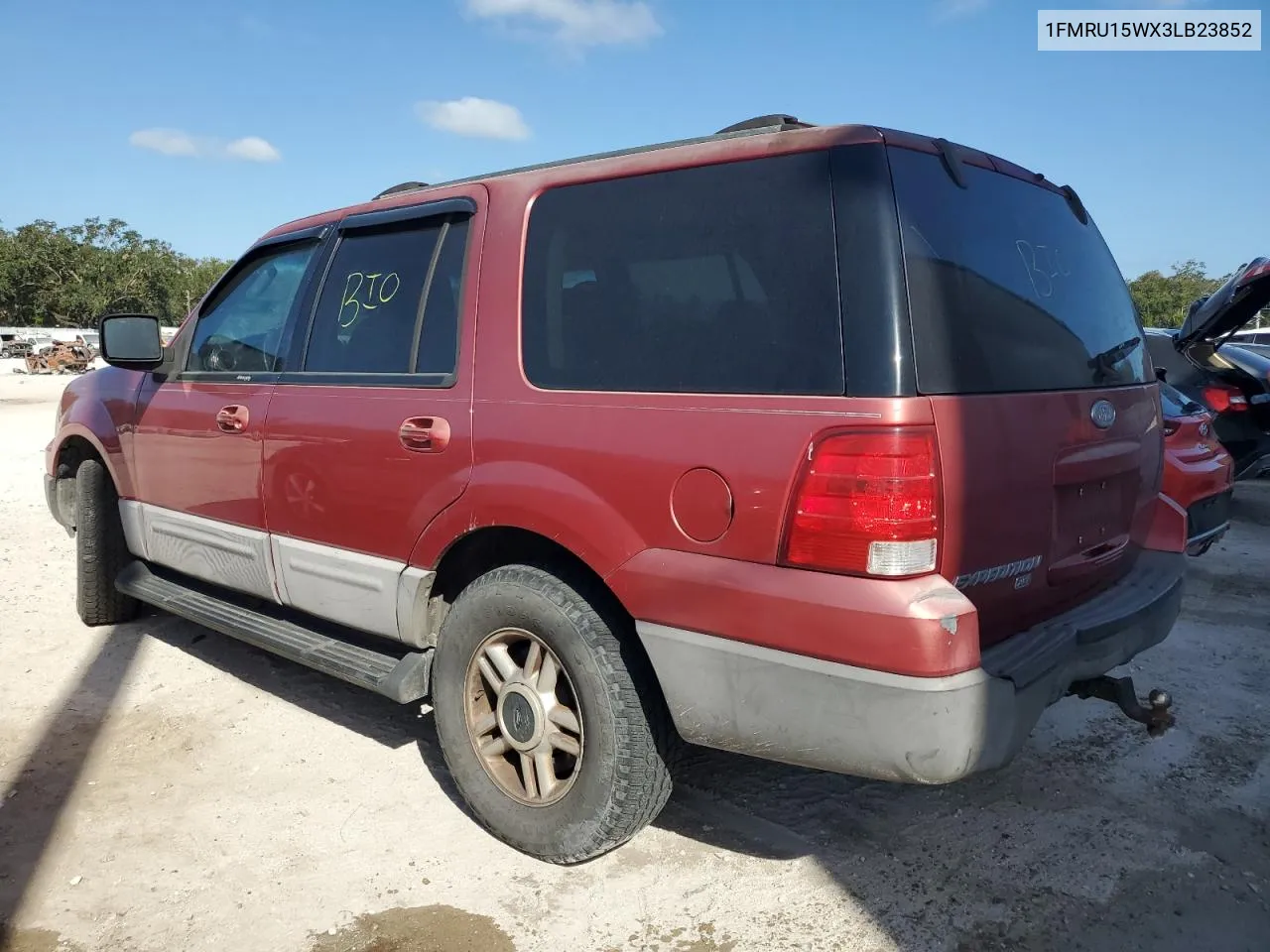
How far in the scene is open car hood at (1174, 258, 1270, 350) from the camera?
22.6 ft

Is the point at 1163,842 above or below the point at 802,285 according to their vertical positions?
below

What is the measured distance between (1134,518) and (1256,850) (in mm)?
1055

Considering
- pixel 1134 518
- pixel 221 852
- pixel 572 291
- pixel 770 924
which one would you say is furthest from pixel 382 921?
pixel 1134 518

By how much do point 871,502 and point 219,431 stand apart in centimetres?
278

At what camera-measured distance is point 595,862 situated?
291cm

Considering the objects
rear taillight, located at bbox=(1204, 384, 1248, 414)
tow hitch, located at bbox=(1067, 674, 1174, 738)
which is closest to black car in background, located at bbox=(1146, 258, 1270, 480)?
rear taillight, located at bbox=(1204, 384, 1248, 414)

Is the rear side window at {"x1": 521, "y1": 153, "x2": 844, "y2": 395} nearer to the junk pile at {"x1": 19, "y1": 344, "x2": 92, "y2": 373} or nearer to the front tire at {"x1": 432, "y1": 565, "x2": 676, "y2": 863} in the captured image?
the front tire at {"x1": 432, "y1": 565, "x2": 676, "y2": 863}

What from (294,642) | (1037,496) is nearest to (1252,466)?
(1037,496)

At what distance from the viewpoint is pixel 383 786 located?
340 cm

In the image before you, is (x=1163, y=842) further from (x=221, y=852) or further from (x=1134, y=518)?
(x=221, y=852)

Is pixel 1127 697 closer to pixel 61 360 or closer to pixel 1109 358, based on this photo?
pixel 1109 358

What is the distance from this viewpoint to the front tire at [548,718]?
262 centimetres

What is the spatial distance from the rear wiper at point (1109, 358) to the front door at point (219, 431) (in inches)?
113

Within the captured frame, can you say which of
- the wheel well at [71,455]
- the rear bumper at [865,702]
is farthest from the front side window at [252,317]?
the rear bumper at [865,702]
